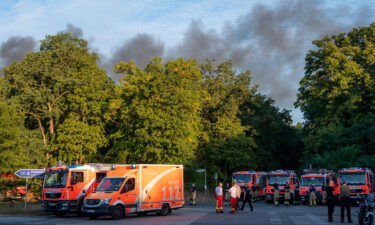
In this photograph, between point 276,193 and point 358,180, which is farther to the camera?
point 276,193

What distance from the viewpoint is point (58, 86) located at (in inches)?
2190

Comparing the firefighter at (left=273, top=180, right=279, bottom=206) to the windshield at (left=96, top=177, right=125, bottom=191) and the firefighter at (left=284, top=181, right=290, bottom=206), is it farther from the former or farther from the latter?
the windshield at (left=96, top=177, right=125, bottom=191)

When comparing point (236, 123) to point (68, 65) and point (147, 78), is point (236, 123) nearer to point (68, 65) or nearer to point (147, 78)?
point (147, 78)

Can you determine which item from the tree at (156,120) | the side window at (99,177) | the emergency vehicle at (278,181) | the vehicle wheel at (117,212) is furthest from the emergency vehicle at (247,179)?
the vehicle wheel at (117,212)

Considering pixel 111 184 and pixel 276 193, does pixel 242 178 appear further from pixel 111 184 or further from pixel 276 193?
pixel 111 184

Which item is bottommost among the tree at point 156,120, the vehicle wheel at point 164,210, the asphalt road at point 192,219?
the asphalt road at point 192,219

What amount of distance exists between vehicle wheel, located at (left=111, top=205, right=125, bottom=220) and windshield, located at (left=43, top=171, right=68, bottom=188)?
5061mm

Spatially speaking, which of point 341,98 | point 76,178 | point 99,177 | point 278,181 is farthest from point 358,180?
point 76,178

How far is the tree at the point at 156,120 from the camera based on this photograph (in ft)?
153

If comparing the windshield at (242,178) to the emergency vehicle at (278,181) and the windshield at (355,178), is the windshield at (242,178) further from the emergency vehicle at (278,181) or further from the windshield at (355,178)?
the windshield at (355,178)

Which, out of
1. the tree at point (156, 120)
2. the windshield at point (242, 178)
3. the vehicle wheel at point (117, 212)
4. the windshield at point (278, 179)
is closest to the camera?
the vehicle wheel at point (117, 212)

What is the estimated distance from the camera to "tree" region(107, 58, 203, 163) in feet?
153

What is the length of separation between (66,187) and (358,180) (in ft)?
74.0

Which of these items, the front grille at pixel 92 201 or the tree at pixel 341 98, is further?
the tree at pixel 341 98
